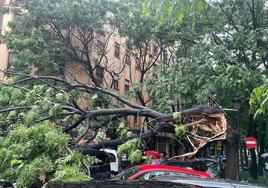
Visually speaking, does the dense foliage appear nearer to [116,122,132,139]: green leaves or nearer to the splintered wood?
[116,122,132,139]: green leaves

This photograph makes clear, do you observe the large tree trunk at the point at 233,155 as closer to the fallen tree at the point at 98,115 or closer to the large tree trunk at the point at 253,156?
the fallen tree at the point at 98,115

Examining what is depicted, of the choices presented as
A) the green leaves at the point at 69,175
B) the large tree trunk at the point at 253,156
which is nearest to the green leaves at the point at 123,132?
the green leaves at the point at 69,175

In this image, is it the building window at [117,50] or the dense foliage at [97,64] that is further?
the building window at [117,50]

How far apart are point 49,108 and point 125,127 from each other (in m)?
2.16

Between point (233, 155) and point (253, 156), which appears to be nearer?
point (233, 155)

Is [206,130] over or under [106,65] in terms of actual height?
under

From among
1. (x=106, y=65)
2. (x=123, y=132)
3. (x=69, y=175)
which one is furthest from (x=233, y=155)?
(x=106, y=65)

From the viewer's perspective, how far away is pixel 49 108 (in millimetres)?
8703

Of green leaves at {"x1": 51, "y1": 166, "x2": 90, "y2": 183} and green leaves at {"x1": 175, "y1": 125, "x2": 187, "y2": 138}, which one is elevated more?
green leaves at {"x1": 175, "y1": 125, "x2": 187, "y2": 138}

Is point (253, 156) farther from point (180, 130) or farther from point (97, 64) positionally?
point (180, 130)

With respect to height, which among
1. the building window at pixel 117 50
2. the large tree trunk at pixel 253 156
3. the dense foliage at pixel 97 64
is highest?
the building window at pixel 117 50

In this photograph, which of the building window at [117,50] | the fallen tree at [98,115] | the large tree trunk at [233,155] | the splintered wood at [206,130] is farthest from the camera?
the building window at [117,50]

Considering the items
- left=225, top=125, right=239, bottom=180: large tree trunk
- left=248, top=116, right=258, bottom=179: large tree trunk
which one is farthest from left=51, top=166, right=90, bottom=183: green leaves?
left=248, top=116, right=258, bottom=179: large tree trunk

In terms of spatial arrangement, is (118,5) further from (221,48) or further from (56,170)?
(56,170)
